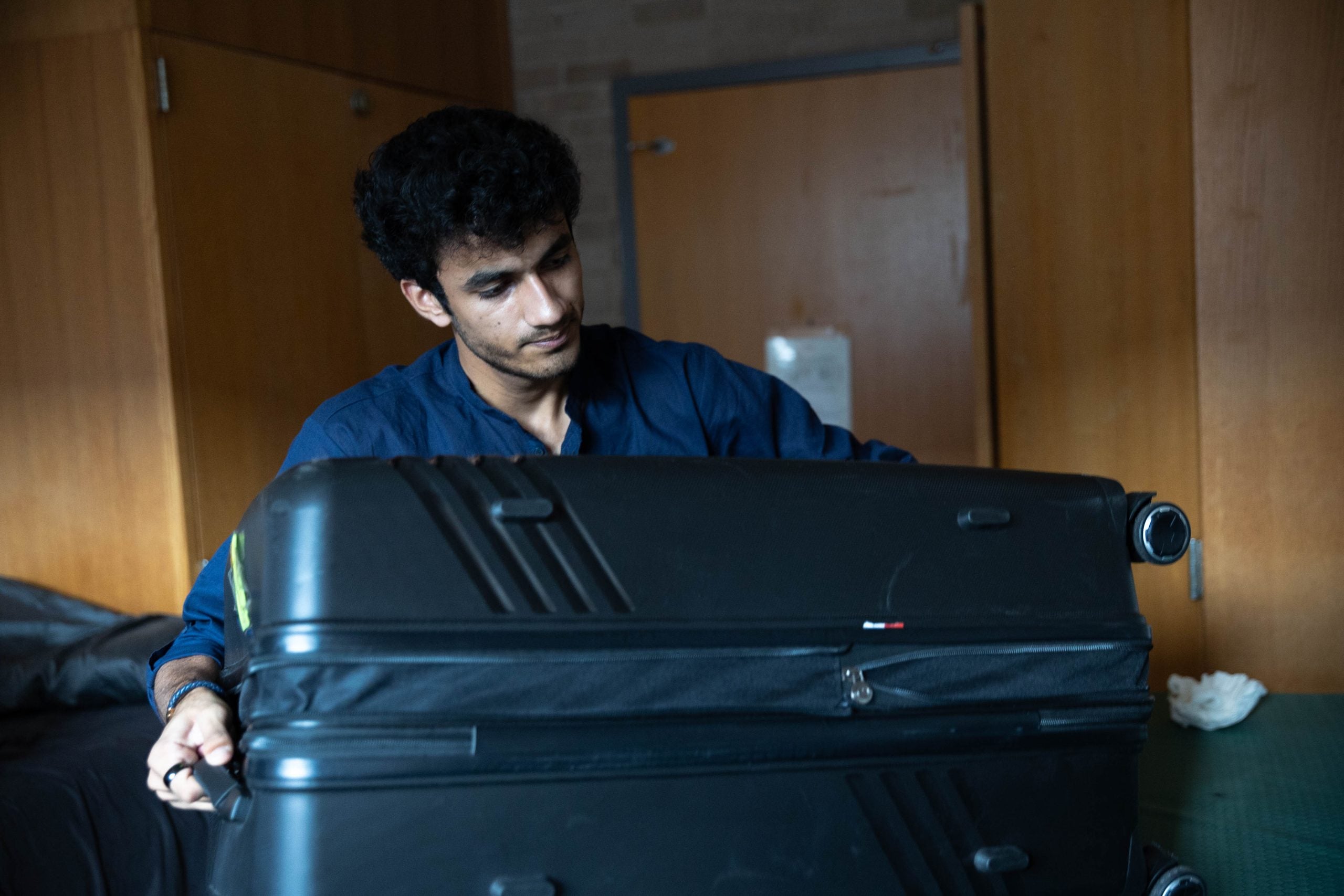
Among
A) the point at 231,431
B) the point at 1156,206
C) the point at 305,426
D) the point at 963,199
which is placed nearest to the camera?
the point at 305,426

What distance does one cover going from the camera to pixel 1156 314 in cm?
214

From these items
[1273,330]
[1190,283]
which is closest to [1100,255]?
[1190,283]

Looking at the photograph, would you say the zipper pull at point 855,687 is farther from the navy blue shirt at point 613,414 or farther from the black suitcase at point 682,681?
the navy blue shirt at point 613,414

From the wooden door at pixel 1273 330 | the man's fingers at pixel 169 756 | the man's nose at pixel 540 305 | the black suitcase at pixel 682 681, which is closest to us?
the black suitcase at pixel 682 681

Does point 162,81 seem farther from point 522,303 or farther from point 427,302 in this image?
point 522,303

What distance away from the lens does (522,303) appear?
1.24 metres

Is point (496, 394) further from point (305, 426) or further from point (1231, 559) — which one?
point (1231, 559)

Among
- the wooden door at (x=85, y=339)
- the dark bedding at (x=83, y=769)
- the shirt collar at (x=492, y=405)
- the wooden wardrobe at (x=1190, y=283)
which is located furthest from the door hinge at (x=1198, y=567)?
the wooden door at (x=85, y=339)

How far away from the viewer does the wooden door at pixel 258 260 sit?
7.97 ft

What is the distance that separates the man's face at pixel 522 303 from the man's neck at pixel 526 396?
1.3 inches

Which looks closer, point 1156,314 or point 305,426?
point 305,426

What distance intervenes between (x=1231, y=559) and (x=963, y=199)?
5.46 feet

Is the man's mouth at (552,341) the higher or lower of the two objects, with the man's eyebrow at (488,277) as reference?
lower

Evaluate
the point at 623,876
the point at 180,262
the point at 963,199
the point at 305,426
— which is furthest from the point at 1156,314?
the point at 180,262
